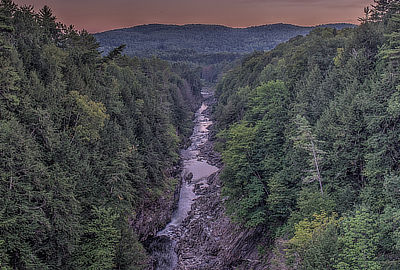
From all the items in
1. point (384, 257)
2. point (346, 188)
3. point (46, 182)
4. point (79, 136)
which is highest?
point (79, 136)

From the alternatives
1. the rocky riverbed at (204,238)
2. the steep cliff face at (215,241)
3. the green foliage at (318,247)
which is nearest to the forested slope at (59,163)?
the rocky riverbed at (204,238)

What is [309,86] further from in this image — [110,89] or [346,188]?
[110,89]

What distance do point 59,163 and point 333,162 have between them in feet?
70.2

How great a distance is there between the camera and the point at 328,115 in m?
26.4

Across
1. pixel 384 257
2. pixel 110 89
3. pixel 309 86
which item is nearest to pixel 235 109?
pixel 309 86

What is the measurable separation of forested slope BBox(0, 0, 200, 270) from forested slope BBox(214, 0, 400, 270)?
1150cm

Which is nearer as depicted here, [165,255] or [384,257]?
[384,257]

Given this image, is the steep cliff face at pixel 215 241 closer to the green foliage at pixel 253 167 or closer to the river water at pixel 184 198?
the river water at pixel 184 198

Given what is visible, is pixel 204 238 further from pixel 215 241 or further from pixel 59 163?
pixel 59 163

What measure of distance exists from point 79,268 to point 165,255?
12078mm

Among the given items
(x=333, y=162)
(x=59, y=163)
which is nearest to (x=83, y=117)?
(x=59, y=163)

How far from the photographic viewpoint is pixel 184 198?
4525 centimetres

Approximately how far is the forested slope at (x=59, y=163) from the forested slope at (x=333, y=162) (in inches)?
453

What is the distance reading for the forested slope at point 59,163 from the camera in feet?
62.3
